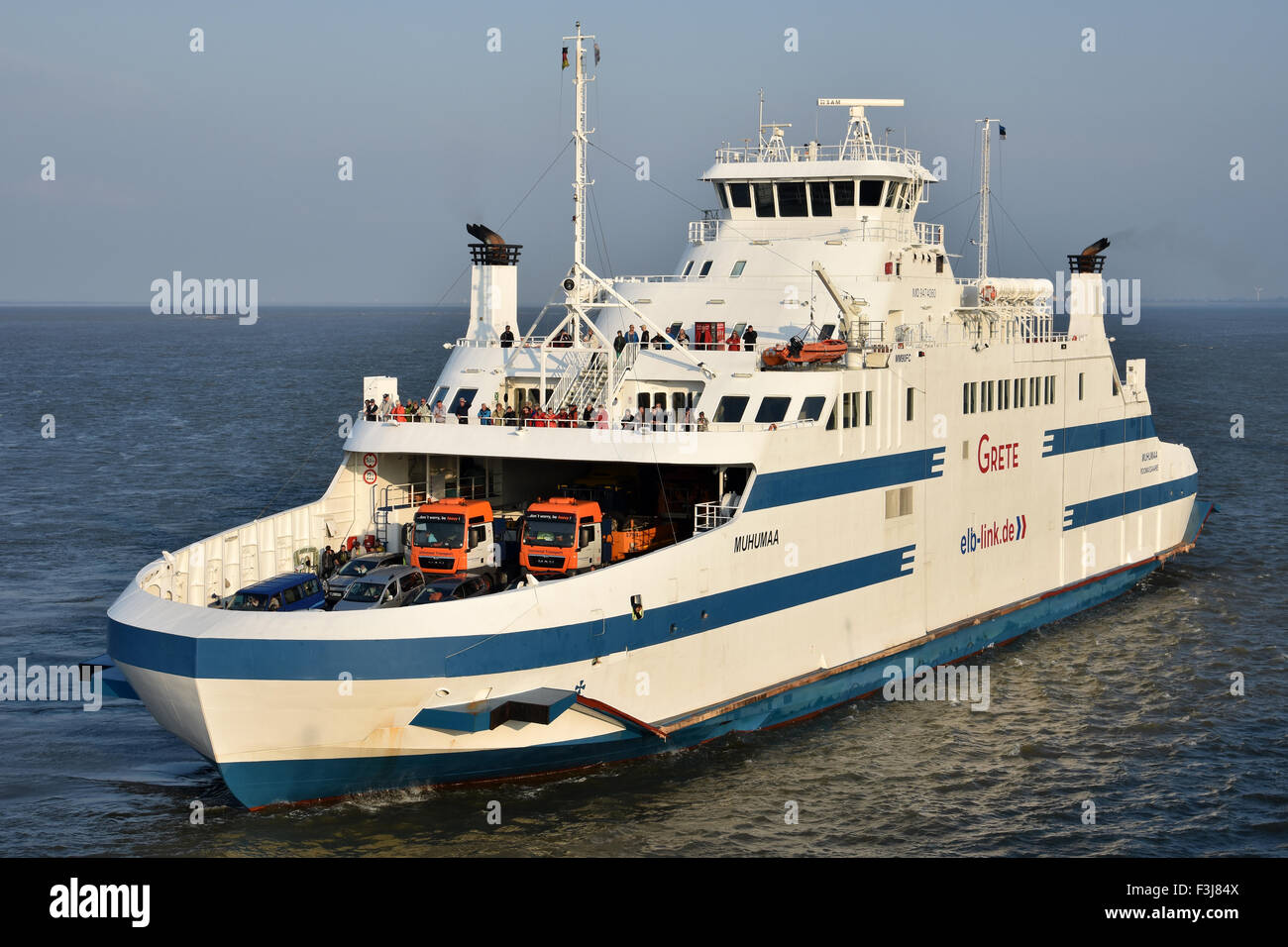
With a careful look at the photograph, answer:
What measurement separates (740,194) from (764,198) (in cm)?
56

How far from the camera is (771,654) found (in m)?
23.9

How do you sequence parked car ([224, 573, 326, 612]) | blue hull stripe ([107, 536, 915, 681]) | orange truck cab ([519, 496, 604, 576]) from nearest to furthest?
1. blue hull stripe ([107, 536, 915, 681])
2. parked car ([224, 573, 326, 612])
3. orange truck cab ([519, 496, 604, 576])

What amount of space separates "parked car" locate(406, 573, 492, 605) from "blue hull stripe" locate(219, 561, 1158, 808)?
2470mm

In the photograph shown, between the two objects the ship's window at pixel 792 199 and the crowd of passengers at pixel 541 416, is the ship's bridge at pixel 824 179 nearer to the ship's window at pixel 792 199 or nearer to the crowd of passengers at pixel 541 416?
the ship's window at pixel 792 199

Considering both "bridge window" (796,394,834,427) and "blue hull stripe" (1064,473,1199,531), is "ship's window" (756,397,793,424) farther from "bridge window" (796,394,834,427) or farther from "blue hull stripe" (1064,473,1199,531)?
"blue hull stripe" (1064,473,1199,531)

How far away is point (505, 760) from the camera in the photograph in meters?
20.7

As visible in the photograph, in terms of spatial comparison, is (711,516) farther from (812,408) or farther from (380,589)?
(380,589)

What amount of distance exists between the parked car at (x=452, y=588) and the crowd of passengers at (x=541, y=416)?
2.94m

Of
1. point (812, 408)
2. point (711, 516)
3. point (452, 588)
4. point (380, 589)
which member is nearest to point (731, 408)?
point (812, 408)

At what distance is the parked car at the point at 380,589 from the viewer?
71.5ft

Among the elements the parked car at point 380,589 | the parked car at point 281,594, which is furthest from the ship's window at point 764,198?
the parked car at point 281,594

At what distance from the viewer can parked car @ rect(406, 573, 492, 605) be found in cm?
2169

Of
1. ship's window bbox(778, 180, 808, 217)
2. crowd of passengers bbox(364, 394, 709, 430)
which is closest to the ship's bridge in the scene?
ship's window bbox(778, 180, 808, 217)

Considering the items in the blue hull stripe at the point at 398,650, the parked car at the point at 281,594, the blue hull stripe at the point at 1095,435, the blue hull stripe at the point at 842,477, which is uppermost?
the blue hull stripe at the point at 1095,435
